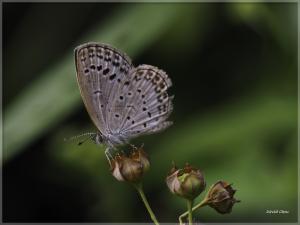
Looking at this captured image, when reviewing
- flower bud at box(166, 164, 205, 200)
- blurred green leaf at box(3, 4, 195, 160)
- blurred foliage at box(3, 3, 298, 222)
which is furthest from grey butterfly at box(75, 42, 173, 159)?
blurred green leaf at box(3, 4, 195, 160)

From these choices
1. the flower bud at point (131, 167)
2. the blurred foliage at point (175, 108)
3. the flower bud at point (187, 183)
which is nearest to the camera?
the flower bud at point (187, 183)

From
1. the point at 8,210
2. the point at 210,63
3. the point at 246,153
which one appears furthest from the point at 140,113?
the point at 8,210

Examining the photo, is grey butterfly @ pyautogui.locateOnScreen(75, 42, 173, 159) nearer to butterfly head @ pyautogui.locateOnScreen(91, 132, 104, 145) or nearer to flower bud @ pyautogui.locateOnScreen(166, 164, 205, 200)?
butterfly head @ pyautogui.locateOnScreen(91, 132, 104, 145)

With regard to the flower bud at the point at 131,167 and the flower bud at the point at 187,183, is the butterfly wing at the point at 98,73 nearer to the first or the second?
the flower bud at the point at 131,167

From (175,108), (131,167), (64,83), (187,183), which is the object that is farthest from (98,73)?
(175,108)

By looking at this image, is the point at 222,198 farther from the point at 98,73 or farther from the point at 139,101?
the point at 98,73

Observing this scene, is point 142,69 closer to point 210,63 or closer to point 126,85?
point 126,85

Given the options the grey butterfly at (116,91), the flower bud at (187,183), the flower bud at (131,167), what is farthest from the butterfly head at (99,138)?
the flower bud at (187,183)
